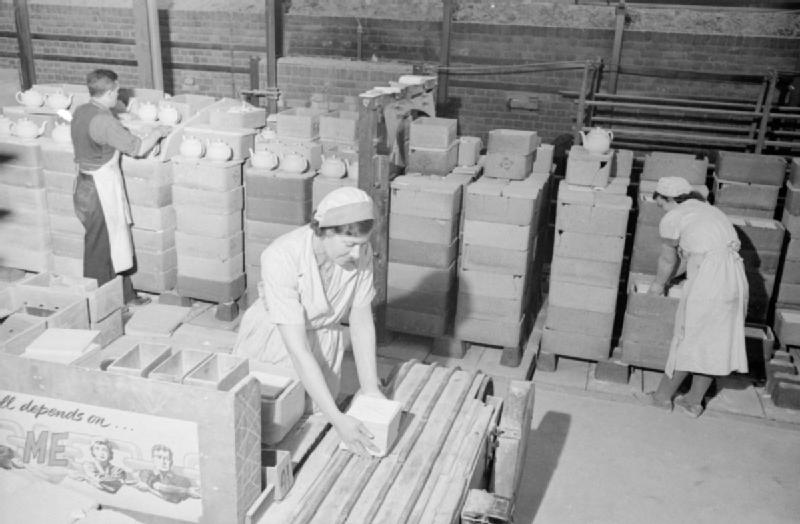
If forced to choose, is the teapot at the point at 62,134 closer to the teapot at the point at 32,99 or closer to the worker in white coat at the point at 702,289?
the teapot at the point at 32,99

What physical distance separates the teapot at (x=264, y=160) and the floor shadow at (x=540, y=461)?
10.1ft

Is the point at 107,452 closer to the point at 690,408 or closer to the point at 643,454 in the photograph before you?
the point at 643,454

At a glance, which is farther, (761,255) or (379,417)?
(761,255)

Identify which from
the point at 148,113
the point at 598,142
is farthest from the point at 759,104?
the point at 148,113

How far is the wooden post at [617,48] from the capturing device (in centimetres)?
892

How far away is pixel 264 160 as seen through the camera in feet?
20.9

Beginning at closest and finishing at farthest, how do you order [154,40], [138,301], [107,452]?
[107,452] → [138,301] → [154,40]

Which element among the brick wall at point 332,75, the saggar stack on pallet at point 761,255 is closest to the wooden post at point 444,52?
the brick wall at point 332,75

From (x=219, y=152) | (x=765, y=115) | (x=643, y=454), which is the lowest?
(x=643, y=454)

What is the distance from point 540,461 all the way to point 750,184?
3.17 meters

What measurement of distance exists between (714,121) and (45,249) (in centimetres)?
764

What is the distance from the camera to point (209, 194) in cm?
643

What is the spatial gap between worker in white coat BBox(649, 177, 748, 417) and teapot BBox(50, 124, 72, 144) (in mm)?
5230

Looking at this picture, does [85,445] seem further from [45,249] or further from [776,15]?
[776,15]
